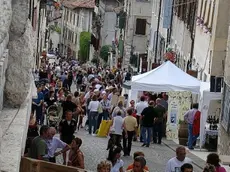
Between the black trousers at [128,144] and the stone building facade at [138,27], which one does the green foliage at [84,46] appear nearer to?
the stone building facade at [138,27]

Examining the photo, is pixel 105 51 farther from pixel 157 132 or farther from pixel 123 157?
pixel 123 157

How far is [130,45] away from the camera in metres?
74.5

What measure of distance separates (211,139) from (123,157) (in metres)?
4.90

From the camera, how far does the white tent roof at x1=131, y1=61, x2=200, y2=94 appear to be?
29.7 metres

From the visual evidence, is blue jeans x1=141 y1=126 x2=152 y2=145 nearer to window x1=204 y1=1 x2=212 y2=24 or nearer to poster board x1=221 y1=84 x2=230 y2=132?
poster board x1=221 y1=84 x2=230 y2=132

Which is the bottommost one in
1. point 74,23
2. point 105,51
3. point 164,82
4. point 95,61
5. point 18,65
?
point 164,82

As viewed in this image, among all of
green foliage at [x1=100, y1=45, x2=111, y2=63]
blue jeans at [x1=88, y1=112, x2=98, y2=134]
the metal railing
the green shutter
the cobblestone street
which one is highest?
the green shutter

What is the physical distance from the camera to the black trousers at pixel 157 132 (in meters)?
27.3

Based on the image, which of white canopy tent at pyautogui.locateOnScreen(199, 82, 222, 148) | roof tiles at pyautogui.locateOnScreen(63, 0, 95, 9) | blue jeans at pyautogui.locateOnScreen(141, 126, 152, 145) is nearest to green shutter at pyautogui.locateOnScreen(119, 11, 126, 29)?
roof tiles at pyautogui.locateOnScreen(63, 0, 95, 9)

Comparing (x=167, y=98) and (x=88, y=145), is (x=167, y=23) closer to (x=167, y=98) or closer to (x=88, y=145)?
(x=167, y=98)

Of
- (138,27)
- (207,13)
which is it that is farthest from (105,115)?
(138,27)

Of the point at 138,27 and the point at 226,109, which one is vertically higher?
the point at 138,27

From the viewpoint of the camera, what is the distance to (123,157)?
23.2 meters

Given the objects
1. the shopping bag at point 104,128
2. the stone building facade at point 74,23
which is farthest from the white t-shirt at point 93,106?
the stone building facade at point 74,23
